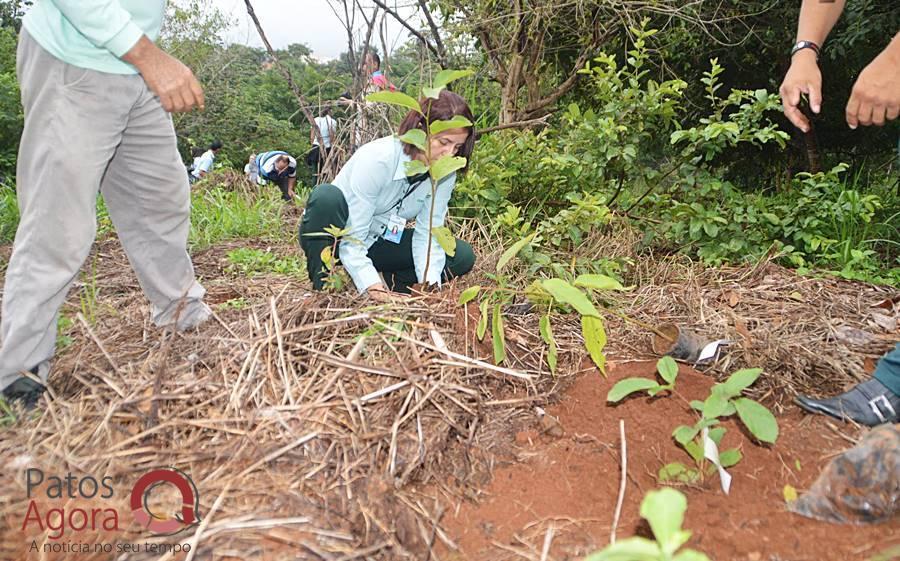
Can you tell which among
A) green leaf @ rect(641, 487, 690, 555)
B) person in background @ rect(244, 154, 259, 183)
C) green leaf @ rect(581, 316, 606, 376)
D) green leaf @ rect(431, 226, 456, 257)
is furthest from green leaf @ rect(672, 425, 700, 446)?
person in background @ rect(244, 154, 259, 183)

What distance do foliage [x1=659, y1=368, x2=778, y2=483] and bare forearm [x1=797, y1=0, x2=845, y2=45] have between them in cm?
118

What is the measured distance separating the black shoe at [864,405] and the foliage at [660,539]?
1.02m

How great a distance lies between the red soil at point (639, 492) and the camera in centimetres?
106

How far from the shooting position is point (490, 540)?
3.68 ft

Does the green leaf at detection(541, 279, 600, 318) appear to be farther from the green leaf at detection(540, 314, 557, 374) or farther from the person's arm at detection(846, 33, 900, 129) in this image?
the person's arm at detection(846, 33, 900, 129)

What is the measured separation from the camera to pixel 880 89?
1.45 meters

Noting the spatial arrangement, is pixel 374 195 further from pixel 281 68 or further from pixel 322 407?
pixel 281 68

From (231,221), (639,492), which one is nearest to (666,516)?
(639,492)

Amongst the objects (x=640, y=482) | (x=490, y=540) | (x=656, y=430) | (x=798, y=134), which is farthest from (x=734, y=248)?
(x=798, y=134)

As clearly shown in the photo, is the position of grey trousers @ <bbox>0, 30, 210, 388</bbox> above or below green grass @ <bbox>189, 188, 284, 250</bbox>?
above

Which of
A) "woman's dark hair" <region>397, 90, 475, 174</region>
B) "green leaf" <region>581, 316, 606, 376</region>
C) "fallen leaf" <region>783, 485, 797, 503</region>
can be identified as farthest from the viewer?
"woman's dark hair" <region>397, 90, 475, 174</region>

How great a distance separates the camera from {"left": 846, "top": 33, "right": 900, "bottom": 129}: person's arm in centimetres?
144

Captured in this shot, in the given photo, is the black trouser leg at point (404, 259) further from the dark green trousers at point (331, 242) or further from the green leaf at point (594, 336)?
the green leaf at point (594, 336)

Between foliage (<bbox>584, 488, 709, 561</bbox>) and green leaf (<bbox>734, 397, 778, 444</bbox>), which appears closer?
foliage (<bbox>584, 488, 709, 561</bbox>)
